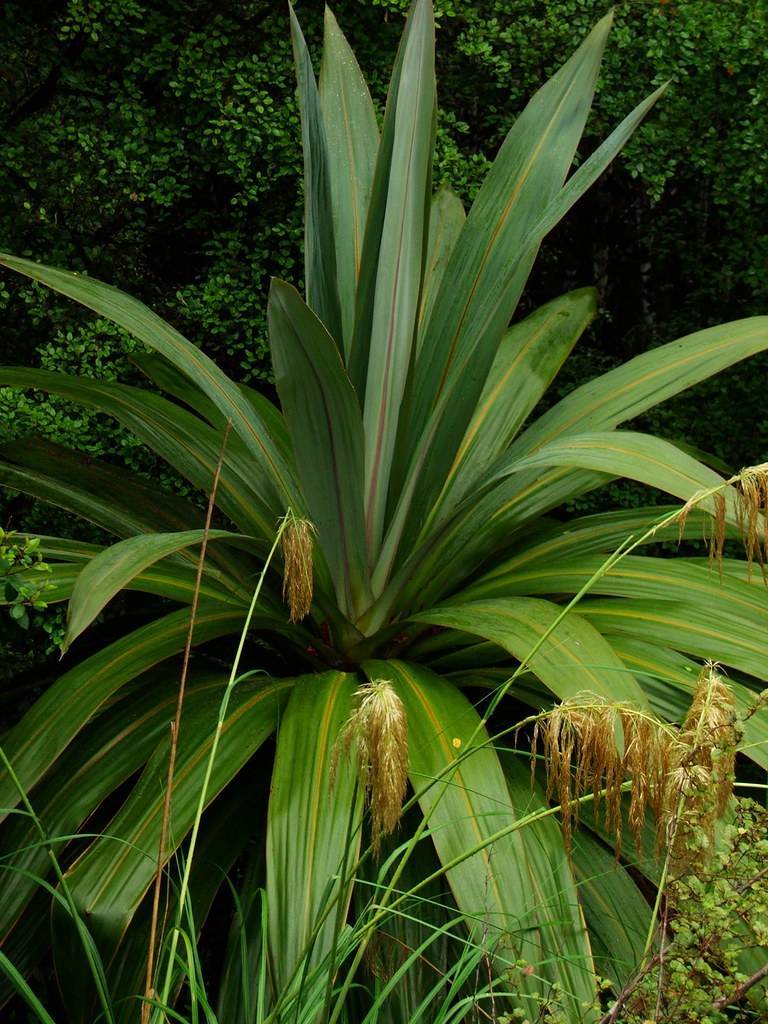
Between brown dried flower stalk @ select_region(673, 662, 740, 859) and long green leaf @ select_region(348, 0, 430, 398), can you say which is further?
long green leaf @ select_region(348, 0, 430, 398)

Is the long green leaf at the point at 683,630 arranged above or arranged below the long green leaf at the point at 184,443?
below

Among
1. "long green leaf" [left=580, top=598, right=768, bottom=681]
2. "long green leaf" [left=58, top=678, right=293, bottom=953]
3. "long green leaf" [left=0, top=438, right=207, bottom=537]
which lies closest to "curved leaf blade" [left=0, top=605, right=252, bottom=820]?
"long green leaf" [left=58, top=678, right=293, bottom=953]

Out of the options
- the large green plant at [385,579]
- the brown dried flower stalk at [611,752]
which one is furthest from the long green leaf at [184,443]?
the brown dried flower stalk at [611,752]

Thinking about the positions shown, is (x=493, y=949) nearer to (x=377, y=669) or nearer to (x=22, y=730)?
(x=377, y=669)

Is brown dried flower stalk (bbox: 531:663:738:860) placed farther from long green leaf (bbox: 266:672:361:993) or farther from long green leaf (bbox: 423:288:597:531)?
long green leaf (bbox: 423:288:597:531)

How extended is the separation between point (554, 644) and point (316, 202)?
0.85 meters

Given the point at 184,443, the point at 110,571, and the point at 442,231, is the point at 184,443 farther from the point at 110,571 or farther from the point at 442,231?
the point at 442,231

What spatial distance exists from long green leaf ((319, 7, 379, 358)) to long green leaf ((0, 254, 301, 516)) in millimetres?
412

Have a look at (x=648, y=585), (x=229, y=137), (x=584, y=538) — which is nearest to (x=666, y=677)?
(x=648, y=585)

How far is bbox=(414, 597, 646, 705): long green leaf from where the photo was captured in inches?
55.7

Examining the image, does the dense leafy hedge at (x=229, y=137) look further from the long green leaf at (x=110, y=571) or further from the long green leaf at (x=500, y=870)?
the long green leaf at (x=500, y=870)

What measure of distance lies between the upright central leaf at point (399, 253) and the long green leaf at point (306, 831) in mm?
426

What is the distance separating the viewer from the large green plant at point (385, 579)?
1375mm

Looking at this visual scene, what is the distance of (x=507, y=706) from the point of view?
193cm
